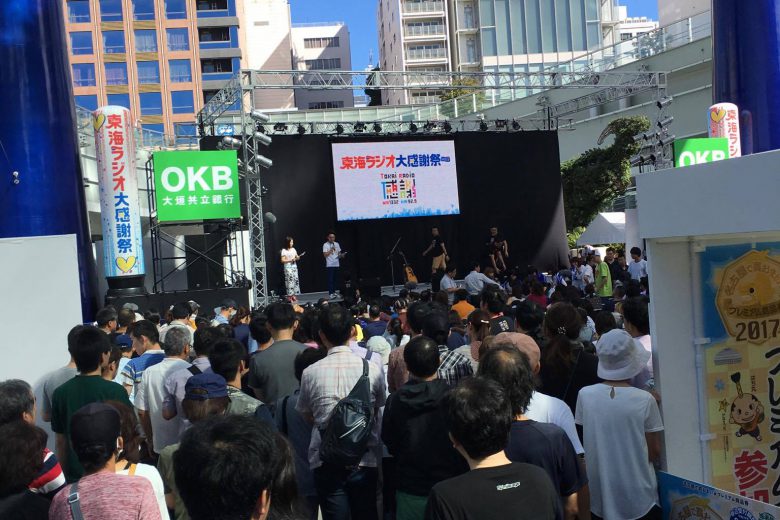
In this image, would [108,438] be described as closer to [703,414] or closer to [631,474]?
[631,474]

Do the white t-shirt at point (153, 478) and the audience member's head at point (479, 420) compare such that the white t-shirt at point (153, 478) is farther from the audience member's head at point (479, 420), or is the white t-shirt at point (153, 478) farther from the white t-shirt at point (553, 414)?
the white t-shirt at point (553, 414)

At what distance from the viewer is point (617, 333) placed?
3197 mm

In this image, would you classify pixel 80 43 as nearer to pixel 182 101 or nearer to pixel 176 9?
pixel 176 9

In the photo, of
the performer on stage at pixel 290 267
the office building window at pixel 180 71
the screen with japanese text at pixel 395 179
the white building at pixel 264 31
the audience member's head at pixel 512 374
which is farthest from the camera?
the white building at pixel 264 31

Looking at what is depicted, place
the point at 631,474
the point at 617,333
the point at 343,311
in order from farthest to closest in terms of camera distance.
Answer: the point at 343,311 → the point at 617,333 → the point at 631,474

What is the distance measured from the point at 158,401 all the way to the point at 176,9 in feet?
135

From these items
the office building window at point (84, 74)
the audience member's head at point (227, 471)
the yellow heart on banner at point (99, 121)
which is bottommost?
the audience member's head at point (227, 471)

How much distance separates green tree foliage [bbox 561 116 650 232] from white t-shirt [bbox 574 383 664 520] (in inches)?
811

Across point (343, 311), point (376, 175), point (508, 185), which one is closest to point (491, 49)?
point (508, 185)

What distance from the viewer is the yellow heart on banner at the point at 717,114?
8948mm

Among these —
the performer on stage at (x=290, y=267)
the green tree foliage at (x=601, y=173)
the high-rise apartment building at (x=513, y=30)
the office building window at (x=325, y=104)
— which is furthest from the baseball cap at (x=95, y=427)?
the office building window at (x=325, y=104)

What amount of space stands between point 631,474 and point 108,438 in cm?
200

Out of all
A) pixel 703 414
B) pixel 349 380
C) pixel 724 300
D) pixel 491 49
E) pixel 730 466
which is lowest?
pixel 730 466

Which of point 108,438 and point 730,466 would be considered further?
point 730,466
